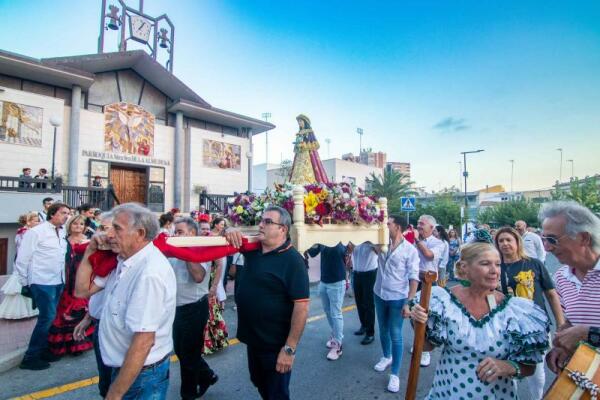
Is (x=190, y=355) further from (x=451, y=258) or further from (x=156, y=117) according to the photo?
(x=156, y=117)

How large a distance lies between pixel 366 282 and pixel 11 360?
4.93 m

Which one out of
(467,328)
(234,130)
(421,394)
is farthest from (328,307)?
(234,130)

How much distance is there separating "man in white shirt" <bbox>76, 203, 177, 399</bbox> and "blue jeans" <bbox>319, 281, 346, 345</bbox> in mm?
2934

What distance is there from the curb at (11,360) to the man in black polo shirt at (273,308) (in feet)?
12.0

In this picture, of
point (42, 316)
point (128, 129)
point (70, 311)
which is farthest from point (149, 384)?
point (128, 129)

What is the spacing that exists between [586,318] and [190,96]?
19112 mm

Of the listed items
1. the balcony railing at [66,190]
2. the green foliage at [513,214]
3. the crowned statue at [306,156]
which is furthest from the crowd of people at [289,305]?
the green foliage at [513,214]

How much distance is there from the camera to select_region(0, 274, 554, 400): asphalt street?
366cm

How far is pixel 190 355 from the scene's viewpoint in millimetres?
3426

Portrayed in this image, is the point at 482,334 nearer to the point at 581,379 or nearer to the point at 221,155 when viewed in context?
the point at 581,379

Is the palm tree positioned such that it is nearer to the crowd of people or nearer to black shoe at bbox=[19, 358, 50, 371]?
the crowd of people

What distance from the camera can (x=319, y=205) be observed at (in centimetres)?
347

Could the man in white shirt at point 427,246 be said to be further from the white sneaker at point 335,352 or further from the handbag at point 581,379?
the handbag at point 581,379

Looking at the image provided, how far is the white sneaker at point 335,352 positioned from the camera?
4.55 metres
